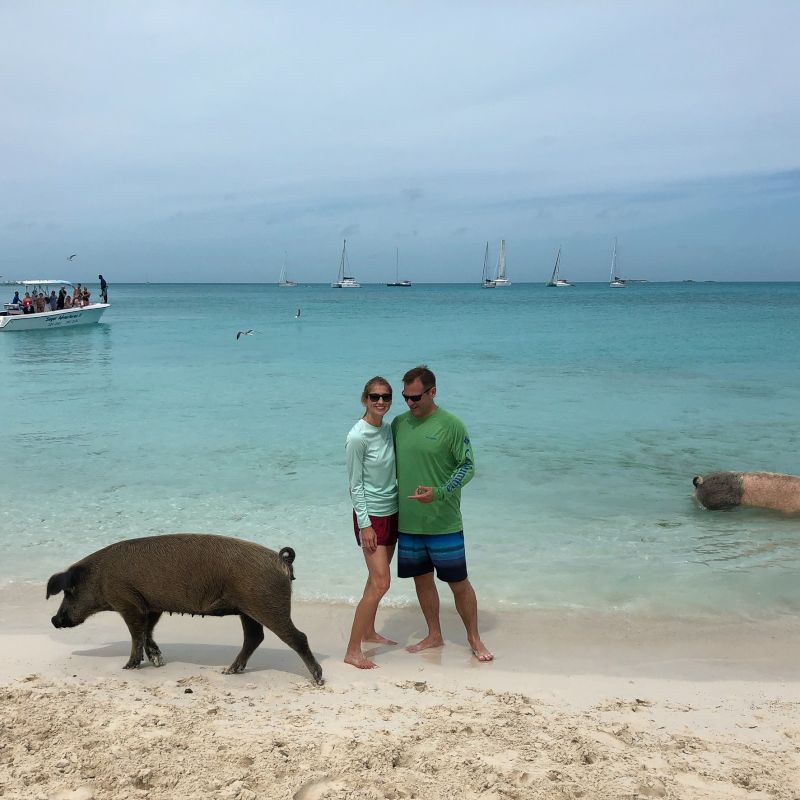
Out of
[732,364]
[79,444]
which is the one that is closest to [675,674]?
[79,444]

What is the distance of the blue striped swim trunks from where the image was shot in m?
4.64

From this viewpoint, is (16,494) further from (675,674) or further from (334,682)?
(675,674)

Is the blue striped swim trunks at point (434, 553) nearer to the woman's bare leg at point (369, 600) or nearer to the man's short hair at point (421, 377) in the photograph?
the woman's bare leg at point (369, 600)

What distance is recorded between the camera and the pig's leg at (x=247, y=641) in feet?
14.8

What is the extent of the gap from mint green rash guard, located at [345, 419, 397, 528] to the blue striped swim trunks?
233mm

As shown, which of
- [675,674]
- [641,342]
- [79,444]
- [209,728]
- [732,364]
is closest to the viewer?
[209,728]

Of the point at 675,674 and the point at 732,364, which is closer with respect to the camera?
the point at 675,674

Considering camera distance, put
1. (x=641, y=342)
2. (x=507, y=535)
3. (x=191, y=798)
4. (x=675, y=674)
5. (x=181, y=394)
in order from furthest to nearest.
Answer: (x=641, y=342) < (x=181, y=394) < (x=507, y=535) < (x=675, y=674) < (x=191, y=798)

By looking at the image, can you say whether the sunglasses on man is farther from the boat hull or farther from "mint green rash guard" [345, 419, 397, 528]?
the boat hull

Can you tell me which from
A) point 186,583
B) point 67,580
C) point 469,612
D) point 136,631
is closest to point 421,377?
point 469,612

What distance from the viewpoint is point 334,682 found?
14.7ft

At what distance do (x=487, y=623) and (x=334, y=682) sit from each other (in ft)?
5.46

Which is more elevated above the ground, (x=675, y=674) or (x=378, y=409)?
(x=378, y=409)

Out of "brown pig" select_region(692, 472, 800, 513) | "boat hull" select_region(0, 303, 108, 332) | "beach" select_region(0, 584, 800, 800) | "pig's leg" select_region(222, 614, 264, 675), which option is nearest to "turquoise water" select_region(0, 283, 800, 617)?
"brown pig" select_region(692, 472, 800, 513)
